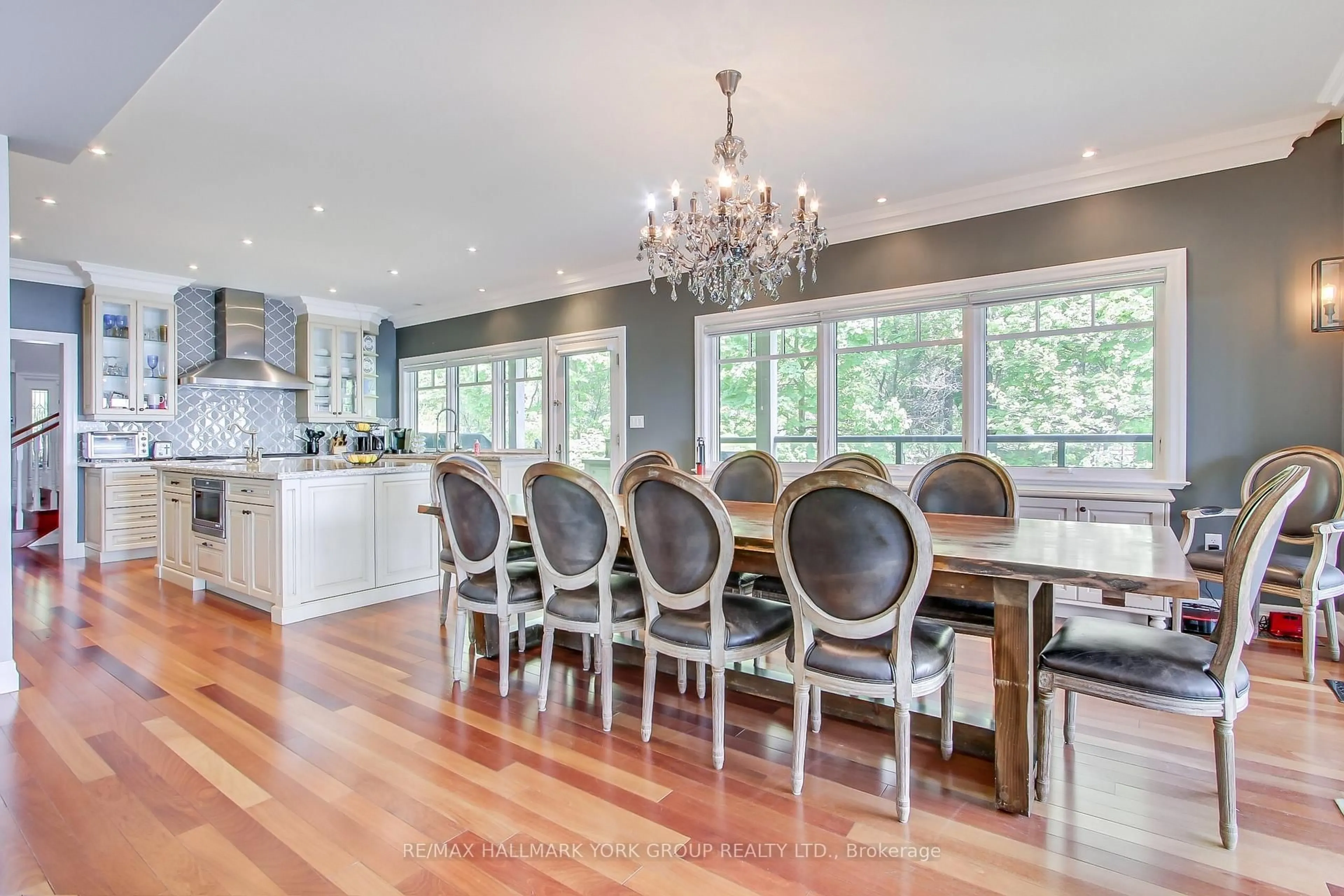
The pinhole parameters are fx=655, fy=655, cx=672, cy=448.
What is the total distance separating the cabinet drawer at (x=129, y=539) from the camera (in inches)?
234

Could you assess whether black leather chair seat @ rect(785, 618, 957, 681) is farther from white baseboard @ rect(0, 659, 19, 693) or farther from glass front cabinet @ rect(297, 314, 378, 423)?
glass front cabinet @ rect(297, 314, 378, 423)

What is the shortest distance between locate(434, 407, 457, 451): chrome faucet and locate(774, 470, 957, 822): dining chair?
22.8ft

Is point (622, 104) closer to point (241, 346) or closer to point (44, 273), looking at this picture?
point (241, 346)

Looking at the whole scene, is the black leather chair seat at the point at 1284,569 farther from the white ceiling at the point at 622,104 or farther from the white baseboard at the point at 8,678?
the white baseboard at the point at 8,678

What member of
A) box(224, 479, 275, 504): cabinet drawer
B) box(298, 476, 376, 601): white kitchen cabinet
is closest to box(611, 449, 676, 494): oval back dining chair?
box(298, 476, 376, 601): white kitchen cabinet

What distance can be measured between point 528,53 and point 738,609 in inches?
96.3

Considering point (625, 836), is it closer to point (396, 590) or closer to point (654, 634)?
point (654, 634)

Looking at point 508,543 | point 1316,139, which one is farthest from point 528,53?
point 1316,139

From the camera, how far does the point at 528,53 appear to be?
2779 mm

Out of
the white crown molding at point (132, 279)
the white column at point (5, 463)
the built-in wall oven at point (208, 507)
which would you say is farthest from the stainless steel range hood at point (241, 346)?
the white column at point (5, 463)

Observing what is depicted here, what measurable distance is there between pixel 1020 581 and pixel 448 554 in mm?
2676

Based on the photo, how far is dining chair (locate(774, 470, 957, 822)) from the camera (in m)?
1.83

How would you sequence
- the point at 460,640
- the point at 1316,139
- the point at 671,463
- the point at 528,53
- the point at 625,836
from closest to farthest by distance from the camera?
the point at 625,836
the point at 528,53
the point at 460,640
the point at 1316,139
the point at 671,463

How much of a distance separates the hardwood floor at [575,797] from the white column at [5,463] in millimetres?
117
